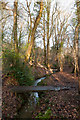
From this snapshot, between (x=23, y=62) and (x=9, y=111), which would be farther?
(x=23, y=62)

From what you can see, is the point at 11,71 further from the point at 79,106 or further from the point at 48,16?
the point at 48,16

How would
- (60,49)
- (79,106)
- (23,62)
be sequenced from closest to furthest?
(79,106), (23,62), (60,49)

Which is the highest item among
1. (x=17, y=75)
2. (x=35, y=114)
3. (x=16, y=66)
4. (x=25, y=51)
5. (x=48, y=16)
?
(x=48, y=16)

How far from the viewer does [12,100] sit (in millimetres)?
5039

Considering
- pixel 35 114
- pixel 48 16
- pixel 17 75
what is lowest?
pixel 35 114

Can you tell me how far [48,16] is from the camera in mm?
14547

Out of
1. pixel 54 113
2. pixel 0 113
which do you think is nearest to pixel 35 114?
pixel 54 113

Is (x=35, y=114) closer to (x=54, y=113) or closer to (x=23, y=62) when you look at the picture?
(x=54, y=113)

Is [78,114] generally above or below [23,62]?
below

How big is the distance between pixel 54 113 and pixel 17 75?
11.7 ft

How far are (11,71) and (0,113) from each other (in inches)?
121

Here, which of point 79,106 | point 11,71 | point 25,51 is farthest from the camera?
point 25,51

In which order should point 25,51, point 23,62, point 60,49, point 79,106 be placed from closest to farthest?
1. point 79,106
2. point 23,62
3. point 25,51
4. point 60,49

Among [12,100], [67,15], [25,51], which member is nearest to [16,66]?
[25,51]
